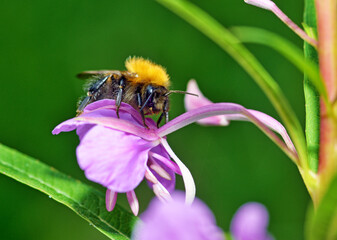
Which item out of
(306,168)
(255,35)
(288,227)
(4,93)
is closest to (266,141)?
(288,227)

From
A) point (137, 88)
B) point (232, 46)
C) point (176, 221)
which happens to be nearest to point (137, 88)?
point (137, 88)

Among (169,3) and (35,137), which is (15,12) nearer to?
(35,137)

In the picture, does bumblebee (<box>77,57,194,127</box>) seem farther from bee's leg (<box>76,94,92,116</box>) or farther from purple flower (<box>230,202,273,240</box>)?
purple flower (<box>230,202,273,240</box>)

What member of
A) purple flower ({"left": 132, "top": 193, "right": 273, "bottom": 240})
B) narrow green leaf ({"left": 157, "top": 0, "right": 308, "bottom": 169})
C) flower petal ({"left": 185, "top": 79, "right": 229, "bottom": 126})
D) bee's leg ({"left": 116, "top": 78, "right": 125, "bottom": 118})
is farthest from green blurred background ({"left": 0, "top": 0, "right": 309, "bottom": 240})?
purple flower ({"left": 132, "top": 193, "right": 273, "bottom": 240})

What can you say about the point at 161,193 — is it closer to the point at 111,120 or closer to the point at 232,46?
the point at 111,120

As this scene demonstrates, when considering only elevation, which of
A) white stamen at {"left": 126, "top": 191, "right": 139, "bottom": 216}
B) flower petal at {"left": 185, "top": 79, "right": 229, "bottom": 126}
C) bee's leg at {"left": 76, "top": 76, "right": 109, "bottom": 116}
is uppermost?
flower petal at {"left": 185, "top": 79, "right": 229, "bottom": 126}
